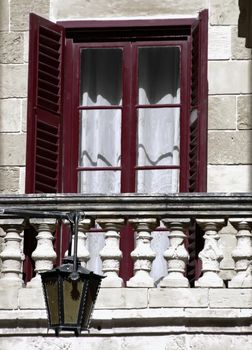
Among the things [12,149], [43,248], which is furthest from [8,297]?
[12,149]

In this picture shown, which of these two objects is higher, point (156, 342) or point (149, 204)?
point (149, 204)

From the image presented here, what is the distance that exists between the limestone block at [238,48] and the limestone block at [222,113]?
383 millimetres

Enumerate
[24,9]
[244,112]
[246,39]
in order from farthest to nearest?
1. [24,9]
2. [244,112]
3. [246,39]

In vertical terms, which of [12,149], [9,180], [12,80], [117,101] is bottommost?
[9,180]

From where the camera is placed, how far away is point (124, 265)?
17.9m

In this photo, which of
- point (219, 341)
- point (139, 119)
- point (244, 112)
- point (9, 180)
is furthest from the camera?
point (139, 119)

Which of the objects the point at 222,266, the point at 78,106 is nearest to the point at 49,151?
the point at 78,106

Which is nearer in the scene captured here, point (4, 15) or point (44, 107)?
point (44, 107)

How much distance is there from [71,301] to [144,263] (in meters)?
2.13

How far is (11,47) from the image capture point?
18609 mm

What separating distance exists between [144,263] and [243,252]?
785mm

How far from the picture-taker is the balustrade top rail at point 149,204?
52.9ft

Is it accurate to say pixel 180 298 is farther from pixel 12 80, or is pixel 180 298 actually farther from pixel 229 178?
pixel 12 80

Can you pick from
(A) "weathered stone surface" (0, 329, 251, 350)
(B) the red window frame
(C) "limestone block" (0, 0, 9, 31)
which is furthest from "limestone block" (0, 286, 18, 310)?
(C) "limestone block" (0, 0, 9, 31)
